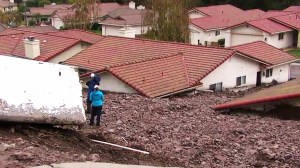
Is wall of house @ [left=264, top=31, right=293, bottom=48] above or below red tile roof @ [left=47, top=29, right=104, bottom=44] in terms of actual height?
above

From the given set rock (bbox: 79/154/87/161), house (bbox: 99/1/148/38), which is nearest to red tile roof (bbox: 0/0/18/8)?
house (bbox: 99/1/148/38)

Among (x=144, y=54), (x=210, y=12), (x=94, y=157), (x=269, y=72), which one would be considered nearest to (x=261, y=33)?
(x=210, y=12)

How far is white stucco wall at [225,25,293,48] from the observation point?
4638cm

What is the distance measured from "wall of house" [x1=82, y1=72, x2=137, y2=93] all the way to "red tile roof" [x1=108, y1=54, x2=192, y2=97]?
0.32m

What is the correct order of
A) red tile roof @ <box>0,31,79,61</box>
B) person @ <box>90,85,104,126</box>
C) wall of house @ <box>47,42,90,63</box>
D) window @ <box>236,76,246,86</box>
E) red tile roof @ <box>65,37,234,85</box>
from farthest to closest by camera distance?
1. wall of house @ <box>47,42,90,63</box>
2. red tile roof @ <box>0,31,79,61</box>
3. window @ <box>236,76,246,86</box>
4. red tile roof @ <box>65,37,234,85</box>
5. person @ <box>90,85,104,126</box>

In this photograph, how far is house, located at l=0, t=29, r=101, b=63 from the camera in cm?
2366

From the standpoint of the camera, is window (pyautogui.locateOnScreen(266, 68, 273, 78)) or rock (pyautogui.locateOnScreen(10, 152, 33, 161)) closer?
rock (pyautogui.locateOnScreen(10, 152, 33, 161))

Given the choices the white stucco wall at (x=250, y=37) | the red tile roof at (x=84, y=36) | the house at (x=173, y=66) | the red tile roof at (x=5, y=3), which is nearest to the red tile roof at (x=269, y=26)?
the white stucco wall at (x=250, y=37)

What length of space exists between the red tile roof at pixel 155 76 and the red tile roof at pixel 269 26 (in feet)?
88.6

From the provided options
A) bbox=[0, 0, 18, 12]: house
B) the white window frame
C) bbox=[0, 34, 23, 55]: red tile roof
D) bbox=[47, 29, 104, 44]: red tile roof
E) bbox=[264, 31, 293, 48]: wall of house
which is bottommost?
the white window frame

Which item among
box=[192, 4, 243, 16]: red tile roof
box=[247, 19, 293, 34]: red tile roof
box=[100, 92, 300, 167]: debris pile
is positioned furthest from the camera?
box=[192, 4, 243, 16]: red tile roof

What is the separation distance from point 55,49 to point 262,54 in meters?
10.5

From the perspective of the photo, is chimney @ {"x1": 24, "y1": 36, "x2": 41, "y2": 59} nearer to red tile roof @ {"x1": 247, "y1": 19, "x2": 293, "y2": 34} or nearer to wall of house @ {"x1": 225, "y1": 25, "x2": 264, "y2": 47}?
red tile roof @ {"x1": 247, "y1": 19, "x2": 293, "y2": 34}

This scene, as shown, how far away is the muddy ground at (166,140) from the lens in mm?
8227
